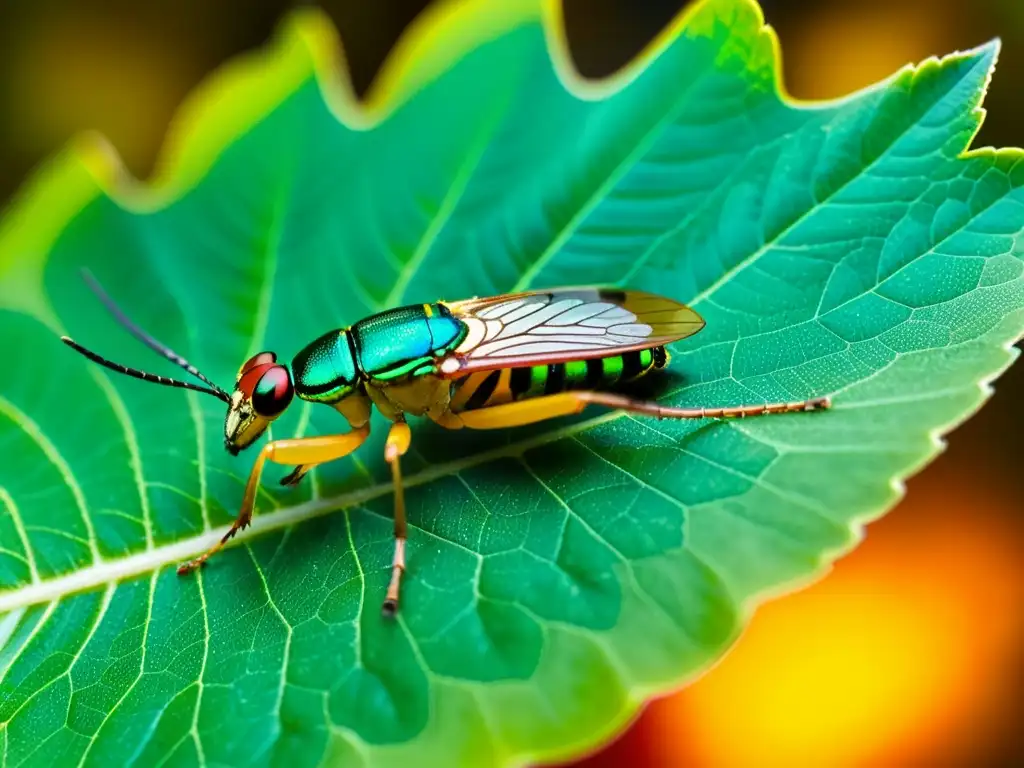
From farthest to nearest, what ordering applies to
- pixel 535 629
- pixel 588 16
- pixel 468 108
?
pixel 588 16
pixel 468 108
pixel 535 629

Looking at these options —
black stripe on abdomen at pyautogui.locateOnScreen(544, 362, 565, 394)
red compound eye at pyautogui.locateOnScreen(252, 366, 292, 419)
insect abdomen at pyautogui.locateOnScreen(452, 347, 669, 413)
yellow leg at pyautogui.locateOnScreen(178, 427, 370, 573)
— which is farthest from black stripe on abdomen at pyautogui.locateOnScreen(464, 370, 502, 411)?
red compound eye at pyautogui.locateOnScreen(252, 366, 292, 419)

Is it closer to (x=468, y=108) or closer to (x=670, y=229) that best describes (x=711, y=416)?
(x=670, y=229)

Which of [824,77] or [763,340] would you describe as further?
[824,77]

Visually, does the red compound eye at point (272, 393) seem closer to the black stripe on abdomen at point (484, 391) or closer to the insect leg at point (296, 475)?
the insect leg at point (296, 475)

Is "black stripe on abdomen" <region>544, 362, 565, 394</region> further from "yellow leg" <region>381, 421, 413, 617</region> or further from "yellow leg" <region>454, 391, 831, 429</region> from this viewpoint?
"yellow leg" <region>381, 421, 413, 617</region>

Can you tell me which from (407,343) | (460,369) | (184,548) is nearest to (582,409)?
(460,369)

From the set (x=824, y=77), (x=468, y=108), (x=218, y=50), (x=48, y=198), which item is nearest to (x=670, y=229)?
(x=468, y=108)

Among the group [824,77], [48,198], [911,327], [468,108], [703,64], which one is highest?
[824,77]
